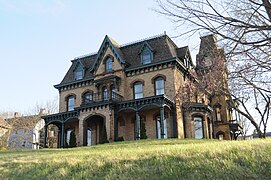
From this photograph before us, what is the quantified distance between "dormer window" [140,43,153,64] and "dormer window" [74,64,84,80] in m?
7.65

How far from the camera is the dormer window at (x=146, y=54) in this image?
29.8 metres

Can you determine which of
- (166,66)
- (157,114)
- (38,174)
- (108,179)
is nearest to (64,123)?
(157,114)

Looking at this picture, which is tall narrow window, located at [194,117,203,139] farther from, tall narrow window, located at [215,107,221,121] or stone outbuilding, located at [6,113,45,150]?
stone outbuilding, located at [6,113,45,150]

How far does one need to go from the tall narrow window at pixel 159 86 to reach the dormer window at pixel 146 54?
217 cm

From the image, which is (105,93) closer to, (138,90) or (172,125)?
(138,90)

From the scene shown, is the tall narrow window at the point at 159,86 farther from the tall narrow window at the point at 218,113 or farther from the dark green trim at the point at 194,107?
the tall narrow window at the point at 218,113

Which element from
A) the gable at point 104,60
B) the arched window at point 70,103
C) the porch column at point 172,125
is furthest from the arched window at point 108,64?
the porch column at point 172,125

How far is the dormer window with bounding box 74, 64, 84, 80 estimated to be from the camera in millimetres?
34062

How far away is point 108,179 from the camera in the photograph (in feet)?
26.3

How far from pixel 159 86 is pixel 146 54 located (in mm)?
3669

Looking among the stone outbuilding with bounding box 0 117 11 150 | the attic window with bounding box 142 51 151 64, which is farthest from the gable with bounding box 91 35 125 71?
the stone outbuilding with bounding box 0 117 11 150

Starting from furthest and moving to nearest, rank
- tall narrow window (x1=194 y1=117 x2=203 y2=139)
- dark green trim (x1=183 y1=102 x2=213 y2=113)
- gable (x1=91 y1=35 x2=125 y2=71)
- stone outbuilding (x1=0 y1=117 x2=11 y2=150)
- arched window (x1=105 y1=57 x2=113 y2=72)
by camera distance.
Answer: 1. stone outbuilding (x1=0 y1=117 x2=11 y2=150)
2. gable (x1=91 y1=35 x2=125 y2=71)
3. arched window (x1=105 y1=57 x2=113 y2=72)
4. tall narrow window (x1=194 y1=117 x2=203 y2=139)
5. dark green trim (x1=183 y1=102 x2=213 y2=113)

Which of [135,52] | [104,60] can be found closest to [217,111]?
[135,52]

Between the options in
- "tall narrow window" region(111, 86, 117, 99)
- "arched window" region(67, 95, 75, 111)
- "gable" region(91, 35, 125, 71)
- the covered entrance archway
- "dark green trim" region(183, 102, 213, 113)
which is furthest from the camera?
"arched window" region(67, 95, 75, 111)
